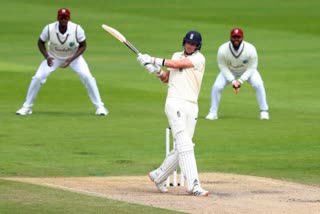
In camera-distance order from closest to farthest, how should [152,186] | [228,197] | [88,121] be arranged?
1. [228,197]
2. [152,186]
3. [88,121]

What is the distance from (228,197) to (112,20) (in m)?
30.5

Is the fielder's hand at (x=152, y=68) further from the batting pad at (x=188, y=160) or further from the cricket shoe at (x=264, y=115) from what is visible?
the cricket shoe at (x=264, y=115)

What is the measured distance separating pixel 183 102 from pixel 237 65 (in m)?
8.42

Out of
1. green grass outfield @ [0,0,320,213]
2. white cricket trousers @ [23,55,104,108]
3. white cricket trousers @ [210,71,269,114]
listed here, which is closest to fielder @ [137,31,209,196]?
green grass outfield @ [0,0,320,213]

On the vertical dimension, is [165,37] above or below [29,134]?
above

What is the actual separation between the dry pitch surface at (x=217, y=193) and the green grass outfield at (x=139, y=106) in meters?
0.56

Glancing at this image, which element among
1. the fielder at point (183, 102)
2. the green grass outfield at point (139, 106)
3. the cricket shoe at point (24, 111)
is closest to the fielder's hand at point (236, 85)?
the green grass outfield at point (139, 106)

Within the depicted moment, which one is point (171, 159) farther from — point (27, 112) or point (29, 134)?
point (27, 112)

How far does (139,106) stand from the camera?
25.3 metres

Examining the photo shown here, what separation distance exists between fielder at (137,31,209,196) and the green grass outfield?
1380mm

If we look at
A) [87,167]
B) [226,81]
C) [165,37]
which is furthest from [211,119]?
[165,37]

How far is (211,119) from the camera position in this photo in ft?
74.6

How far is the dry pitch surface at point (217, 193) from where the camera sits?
43.1 ft

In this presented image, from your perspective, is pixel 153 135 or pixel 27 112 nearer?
pixel 153 135
